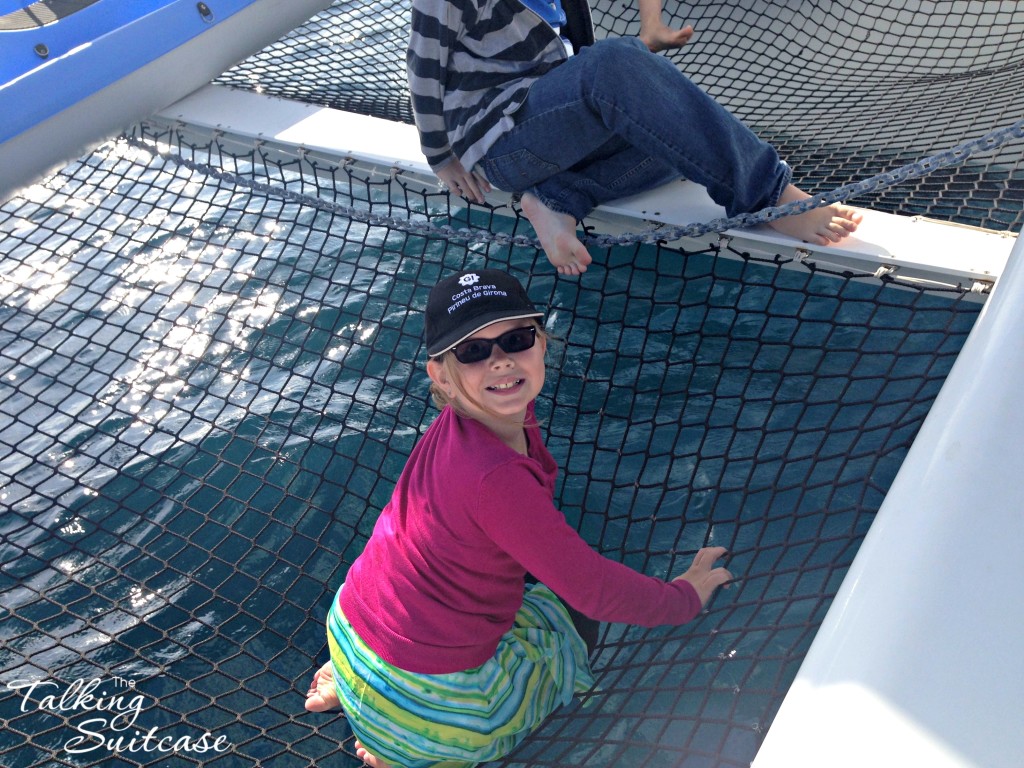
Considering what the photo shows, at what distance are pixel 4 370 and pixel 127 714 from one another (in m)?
0.96

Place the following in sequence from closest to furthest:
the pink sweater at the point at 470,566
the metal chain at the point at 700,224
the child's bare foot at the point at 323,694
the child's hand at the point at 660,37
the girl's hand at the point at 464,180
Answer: the pink sweater at the point at 470,566
the metal chain at the point at 700,224
the child's bare foot at the point at 323,694
the girl's hand at the point at 464,180
the child's hand at the point at 660,37

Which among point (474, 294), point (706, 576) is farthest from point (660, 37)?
point (706, 576)

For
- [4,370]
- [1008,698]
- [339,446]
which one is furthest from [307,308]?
[1008,698]

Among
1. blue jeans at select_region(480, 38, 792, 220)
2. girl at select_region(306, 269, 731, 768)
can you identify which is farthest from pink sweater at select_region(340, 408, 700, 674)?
blue jeans at select_region(480, 38, 792, 220)

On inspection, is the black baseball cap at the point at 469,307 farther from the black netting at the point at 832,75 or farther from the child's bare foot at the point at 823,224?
the black netting at the point at 832,75

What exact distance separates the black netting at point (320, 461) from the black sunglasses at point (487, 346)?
0.41m

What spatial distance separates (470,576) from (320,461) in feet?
2.43

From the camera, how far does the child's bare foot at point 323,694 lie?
1250mm

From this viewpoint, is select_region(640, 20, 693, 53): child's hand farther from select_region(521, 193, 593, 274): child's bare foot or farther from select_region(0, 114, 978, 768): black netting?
select_region(521, 193, 593, 274): child's bare foot

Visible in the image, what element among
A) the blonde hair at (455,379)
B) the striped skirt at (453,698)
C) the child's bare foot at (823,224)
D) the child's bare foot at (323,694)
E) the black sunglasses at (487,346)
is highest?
the child's bare foot at (823,224)

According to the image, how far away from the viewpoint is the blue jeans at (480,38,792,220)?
4.45ft

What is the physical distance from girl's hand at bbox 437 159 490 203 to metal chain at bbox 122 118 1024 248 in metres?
0.07

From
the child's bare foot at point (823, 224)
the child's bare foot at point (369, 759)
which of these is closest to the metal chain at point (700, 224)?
the child's bare foot at point (823, 224)

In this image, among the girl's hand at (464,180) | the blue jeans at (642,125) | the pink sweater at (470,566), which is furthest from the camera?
the girl's hand at (464,180)
